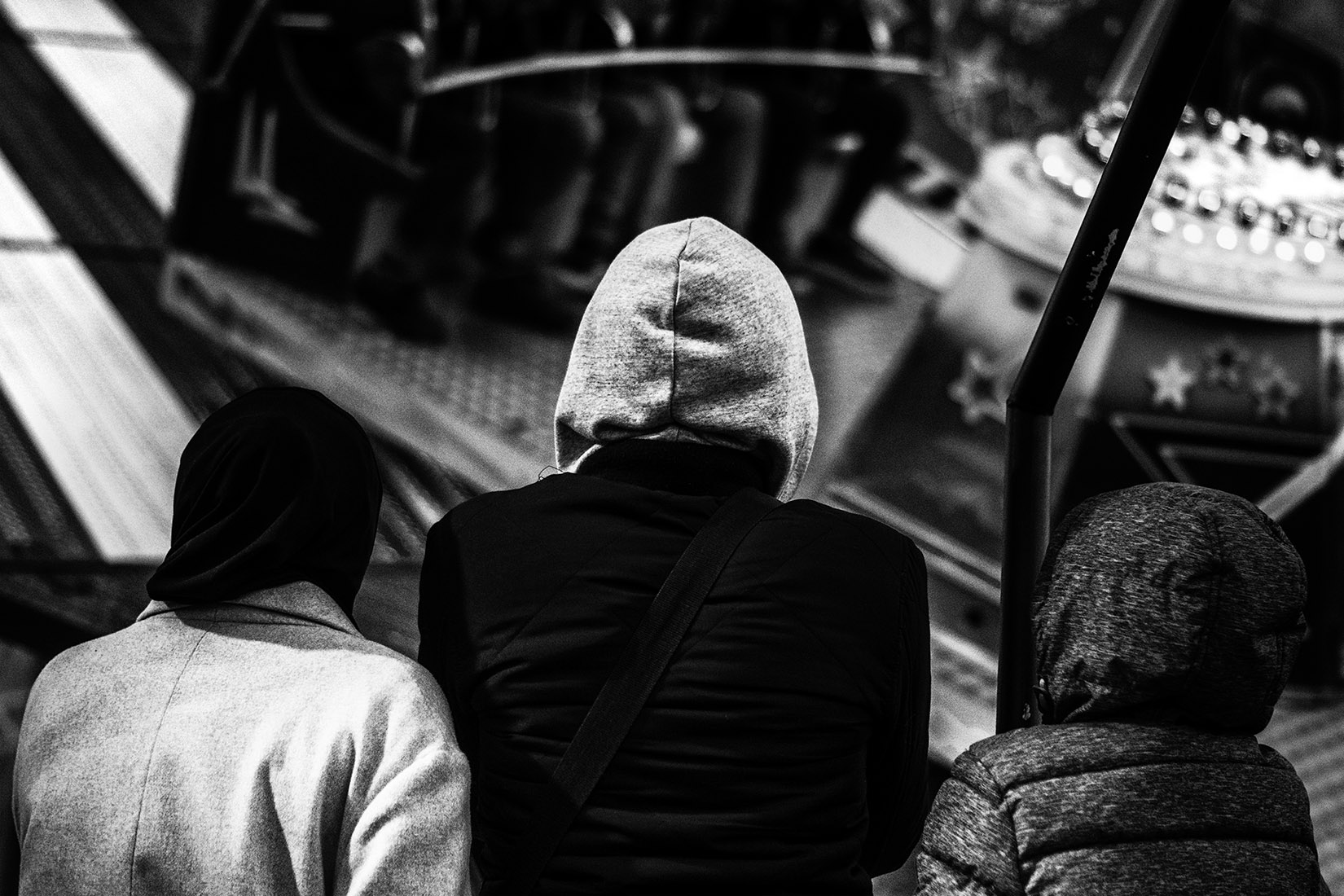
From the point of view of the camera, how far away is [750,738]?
107cm

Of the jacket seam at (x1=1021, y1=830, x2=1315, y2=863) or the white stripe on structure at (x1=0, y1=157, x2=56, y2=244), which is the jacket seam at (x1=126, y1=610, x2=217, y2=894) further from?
the white stripe on structure at (x1=0, y1=157, x2=56, y2=244)

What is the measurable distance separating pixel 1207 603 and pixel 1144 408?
184 cm

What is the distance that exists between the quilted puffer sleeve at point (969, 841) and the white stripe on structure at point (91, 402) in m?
1.73

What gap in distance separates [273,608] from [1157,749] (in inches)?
26.3

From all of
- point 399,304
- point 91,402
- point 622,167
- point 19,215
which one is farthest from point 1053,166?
point 19,215

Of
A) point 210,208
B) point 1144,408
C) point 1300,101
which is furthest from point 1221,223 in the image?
point 210,208

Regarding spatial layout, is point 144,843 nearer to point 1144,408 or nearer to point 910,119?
point 1144,408

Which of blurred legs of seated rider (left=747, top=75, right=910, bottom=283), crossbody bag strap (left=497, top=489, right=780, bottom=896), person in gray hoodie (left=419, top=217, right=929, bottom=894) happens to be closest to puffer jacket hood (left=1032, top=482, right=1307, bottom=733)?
person in gray hoodie (left=419, top=217, right=929, bottom=894)

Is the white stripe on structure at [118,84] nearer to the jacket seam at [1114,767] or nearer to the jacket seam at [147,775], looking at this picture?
the jacket seam at [147,775]

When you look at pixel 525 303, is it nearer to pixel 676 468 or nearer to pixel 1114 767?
pixel 676 468

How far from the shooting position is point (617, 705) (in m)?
1.07

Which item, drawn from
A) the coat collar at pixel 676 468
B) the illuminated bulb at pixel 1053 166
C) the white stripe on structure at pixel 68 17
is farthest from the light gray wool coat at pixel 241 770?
the white stripe on structure at pixel 68 17

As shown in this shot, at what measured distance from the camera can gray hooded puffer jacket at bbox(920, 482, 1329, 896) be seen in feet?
3.41

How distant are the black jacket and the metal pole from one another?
8 cm
